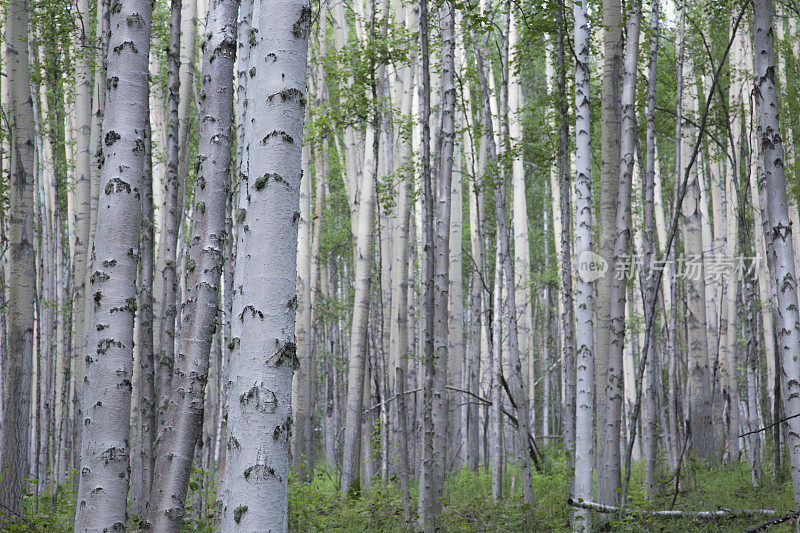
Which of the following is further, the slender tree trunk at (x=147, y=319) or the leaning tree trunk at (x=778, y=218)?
the slender tree trunk at (x=147, y=319)

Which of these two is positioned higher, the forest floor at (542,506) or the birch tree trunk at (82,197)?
the birch tree trunk at (82,197)

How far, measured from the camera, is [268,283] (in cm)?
192

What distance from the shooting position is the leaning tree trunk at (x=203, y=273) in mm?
4078

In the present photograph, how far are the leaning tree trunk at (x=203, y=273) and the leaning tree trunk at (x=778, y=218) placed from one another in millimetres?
3637

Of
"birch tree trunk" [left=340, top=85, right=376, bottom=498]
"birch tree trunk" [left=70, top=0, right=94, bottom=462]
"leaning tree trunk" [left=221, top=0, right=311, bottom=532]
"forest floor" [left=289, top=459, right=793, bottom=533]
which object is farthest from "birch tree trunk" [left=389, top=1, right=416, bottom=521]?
"leaning tree trunk" [left=221, top=0, right=311, bottom=532]

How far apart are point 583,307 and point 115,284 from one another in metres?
3.91

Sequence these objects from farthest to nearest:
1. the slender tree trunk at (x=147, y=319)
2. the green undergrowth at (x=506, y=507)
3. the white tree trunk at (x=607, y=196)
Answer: the white tree trunk at (x=607, y=196) → the green undergrowth at (x=506, y=507) → the slender tree trunk at (x=147, y=319)

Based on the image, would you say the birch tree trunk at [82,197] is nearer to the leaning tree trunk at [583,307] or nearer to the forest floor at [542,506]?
the forest floor at [542,506]

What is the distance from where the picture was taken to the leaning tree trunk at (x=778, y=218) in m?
4.06

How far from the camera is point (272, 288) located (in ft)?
6.29

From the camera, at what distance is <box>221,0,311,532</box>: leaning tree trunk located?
184cm

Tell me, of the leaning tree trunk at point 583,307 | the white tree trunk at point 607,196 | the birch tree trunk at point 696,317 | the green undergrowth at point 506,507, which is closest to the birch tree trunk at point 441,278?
the green undergrowth at point 506,507

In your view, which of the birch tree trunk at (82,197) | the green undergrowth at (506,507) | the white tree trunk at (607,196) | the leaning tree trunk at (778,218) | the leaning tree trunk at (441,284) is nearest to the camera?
the leaning tree trunk at (778,218)

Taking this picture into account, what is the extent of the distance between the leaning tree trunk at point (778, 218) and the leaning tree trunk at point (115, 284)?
389 cm
